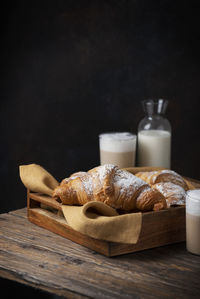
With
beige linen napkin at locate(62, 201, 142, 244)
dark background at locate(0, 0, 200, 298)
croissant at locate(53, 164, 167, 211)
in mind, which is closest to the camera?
beige linen napkin at locate(62, 201, 142, 244)

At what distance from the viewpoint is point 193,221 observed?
133 cm

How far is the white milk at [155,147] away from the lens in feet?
7.17

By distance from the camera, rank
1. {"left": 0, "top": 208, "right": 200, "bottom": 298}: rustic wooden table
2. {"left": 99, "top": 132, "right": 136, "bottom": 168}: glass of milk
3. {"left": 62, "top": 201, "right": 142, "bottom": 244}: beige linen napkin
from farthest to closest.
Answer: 1. {"left": 99, "top": 132, "right": 136, "bottom": 168}: glass of milk
2. {"left": 62, "top": 201, "right": 142, "bottom": 244}: beige linen napkin
3. {"left": 0, "top": 208, "right": 200, "bottom": 298}: rustic wooden table

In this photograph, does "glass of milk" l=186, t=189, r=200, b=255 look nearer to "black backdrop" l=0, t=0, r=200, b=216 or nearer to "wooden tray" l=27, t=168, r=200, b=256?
"wooden tray" l=27, t=168, r=200, b=256

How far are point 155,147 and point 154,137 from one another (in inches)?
1.9

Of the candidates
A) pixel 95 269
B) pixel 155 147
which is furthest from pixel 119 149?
pixel 95 269

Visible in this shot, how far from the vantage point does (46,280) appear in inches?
46.7

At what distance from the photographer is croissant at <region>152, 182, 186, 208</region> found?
1491 mm

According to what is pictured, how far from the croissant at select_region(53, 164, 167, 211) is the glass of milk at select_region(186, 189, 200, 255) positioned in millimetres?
112

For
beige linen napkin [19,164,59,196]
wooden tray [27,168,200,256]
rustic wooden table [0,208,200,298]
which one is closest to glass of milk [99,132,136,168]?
beige linen napkin [19,164,59,196]

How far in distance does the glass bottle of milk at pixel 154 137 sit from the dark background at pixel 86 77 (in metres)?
0.29

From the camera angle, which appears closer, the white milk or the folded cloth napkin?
the folded cloth napkin

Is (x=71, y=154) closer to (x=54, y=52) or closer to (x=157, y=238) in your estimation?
(x=54, y=52)

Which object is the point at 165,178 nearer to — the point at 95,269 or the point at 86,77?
the point at 95,269
